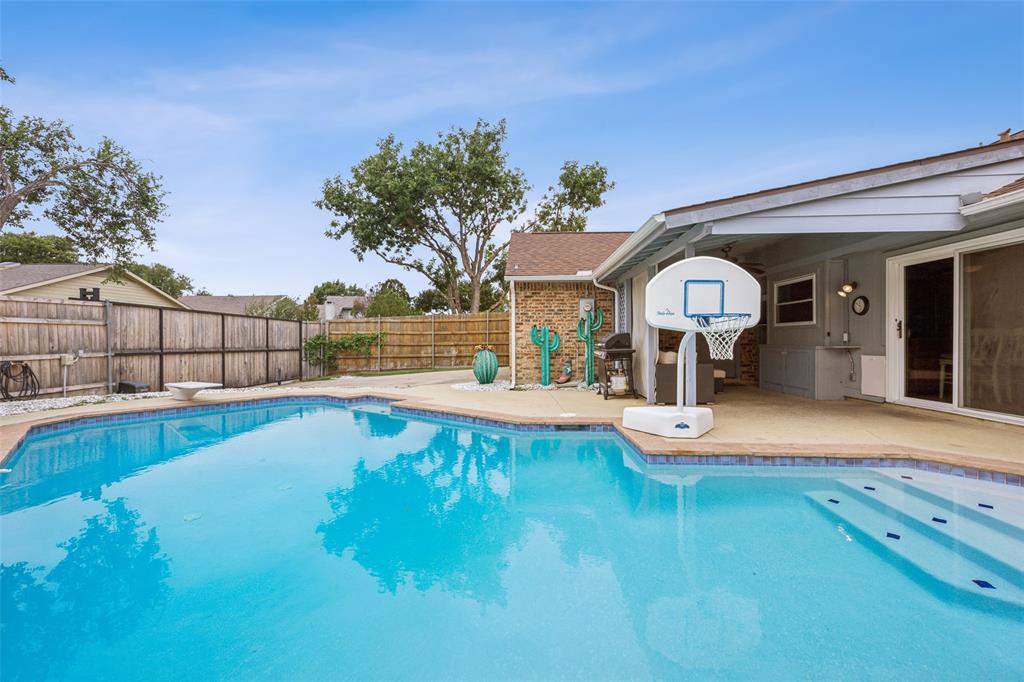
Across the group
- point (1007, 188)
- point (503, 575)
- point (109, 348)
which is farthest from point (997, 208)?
point (109, 348)

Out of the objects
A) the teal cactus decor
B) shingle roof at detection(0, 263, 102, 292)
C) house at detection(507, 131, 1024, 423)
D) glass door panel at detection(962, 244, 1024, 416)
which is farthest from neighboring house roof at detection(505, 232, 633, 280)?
shingle roof at detection(0, 263, 102, 292)

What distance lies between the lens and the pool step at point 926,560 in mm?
2561

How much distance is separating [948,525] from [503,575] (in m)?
3.10

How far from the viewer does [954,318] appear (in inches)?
243

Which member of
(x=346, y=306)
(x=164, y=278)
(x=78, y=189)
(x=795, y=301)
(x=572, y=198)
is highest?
(x=572, y=198)

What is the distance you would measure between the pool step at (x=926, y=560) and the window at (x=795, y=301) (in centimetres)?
561

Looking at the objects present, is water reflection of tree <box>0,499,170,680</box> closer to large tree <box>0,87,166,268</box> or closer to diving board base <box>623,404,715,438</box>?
diving board base <box>623,404,715,438</box>

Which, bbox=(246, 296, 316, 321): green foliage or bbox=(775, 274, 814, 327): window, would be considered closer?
bbox=(775, 274, 814, 327): window

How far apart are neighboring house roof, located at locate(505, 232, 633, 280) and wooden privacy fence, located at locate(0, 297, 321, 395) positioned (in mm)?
6884

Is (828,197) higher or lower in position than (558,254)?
lower

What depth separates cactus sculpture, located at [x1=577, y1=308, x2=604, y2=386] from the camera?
1050 cm

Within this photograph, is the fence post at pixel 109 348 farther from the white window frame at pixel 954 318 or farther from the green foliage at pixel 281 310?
the green foliage at pixel 281 310

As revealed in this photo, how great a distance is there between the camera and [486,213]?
22.8 m

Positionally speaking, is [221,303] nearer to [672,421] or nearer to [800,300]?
[800,300]
